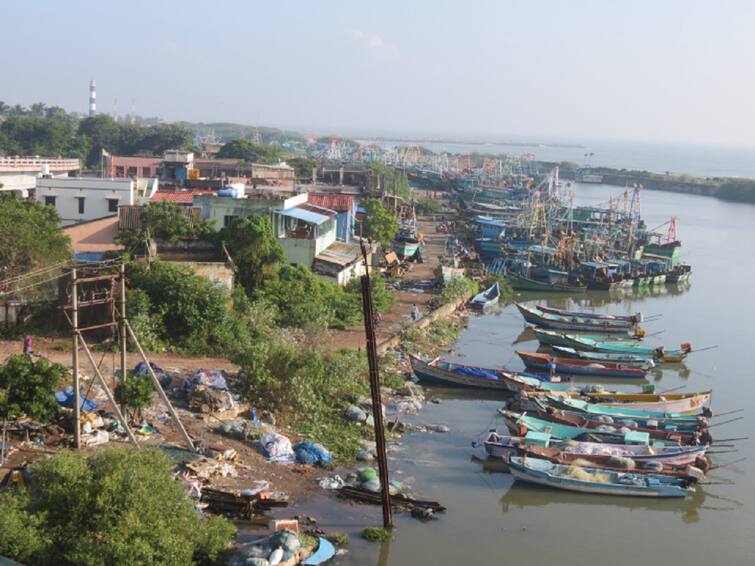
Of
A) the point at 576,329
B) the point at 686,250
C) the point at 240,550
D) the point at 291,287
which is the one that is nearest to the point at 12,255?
the point at 291,287

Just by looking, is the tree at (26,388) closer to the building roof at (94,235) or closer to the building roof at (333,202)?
the building roof at (94,235)

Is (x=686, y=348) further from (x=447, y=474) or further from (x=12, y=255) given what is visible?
(x=12, y=255)

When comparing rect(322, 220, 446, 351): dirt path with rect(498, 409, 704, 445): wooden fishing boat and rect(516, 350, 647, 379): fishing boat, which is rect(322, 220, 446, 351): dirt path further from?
rect(498, 409, 704, 445): wooden fishing boat

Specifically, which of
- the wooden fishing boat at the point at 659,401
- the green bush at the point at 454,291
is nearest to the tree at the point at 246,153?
the green bush at the point at 454,291

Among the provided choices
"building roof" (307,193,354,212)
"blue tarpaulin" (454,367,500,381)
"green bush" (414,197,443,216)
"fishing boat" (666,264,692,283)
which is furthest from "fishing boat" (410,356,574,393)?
"green bush" (414,197,443,216)

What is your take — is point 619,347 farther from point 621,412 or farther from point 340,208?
point 340,208
